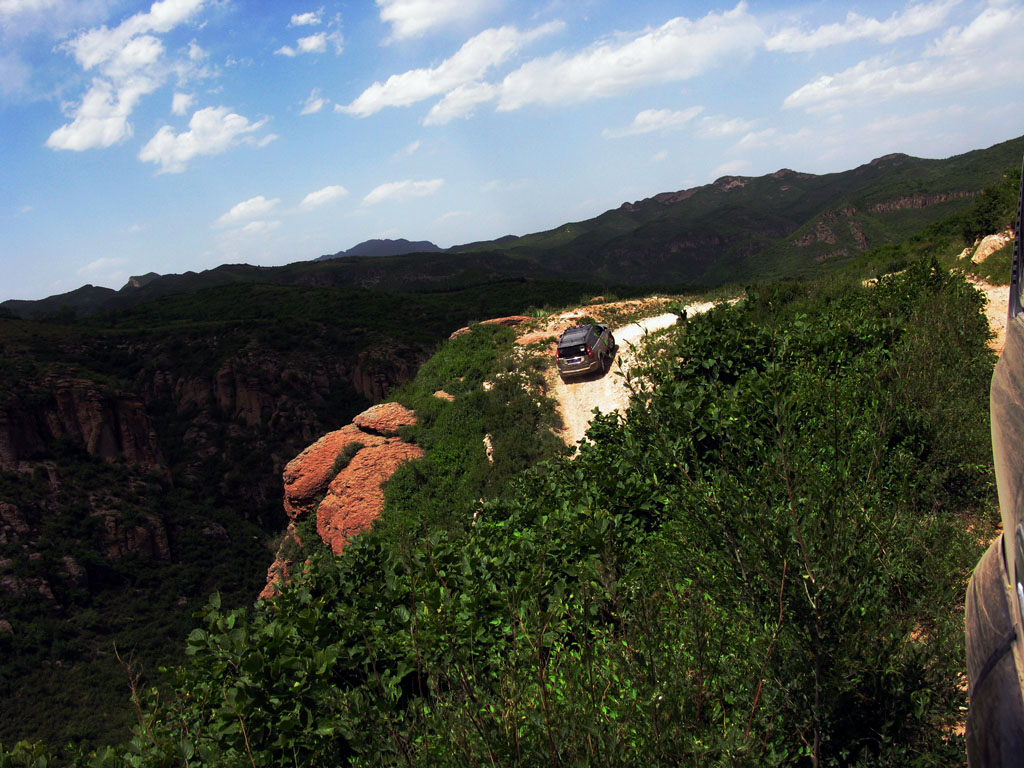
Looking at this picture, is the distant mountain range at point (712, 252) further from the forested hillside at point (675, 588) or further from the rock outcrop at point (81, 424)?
the forested hillside at point (675, 588)

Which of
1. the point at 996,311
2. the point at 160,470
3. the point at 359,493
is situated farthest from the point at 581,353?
the point at 160,470

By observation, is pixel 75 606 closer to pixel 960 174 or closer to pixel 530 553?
pixel 530 553

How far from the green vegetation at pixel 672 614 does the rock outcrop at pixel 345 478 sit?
7884 millimetres

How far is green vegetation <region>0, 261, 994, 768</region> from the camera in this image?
296 cm

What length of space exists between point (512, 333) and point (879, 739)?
758 inches

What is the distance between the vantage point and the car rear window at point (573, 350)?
54.4ft

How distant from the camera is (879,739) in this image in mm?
3316

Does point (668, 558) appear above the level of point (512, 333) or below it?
below

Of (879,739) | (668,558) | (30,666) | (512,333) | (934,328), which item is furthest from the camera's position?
(30,666)

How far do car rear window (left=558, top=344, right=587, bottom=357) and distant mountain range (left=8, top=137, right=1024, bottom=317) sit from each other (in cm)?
6316

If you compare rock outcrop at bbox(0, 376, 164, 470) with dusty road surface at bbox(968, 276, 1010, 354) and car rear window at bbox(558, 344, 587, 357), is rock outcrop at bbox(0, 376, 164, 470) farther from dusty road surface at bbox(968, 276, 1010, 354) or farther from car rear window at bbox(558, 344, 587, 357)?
dusty road surface at bbox(968, 276, 1010, 354)

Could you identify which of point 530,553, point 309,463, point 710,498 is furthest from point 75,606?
point 710,498

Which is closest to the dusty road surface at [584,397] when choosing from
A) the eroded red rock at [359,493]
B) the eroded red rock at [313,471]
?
the eroded red rock at [359,493]

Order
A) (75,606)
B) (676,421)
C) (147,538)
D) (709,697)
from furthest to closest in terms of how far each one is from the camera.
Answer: (147,538) < (75,606) < (676,421) < (709,697)
